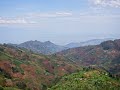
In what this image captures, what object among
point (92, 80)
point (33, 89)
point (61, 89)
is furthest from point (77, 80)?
point (33, 89)

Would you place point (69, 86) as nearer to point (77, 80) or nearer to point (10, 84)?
point (77, 80)

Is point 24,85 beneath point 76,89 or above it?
beneath

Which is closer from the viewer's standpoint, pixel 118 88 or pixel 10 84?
pixel 118 88

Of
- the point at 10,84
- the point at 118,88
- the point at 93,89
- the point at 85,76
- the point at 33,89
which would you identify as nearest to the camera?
the point at 93,89

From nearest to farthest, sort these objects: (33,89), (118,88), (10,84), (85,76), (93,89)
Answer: (93,89), (118,88), (85,76), (10,84), (33,89)

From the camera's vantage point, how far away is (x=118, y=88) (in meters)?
153

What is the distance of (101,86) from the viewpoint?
148 m

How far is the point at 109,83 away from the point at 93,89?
61.2 feet

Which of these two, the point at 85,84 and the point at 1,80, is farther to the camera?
the point at 1,80

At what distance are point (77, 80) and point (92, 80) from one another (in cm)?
929

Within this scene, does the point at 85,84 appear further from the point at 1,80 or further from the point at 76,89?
the point at 1,80

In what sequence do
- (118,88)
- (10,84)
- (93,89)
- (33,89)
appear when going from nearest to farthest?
(93,89) → (118,88) → (10,84) → (33,89)

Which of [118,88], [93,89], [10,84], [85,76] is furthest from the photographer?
[10,84]

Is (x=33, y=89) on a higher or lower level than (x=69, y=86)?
lower
